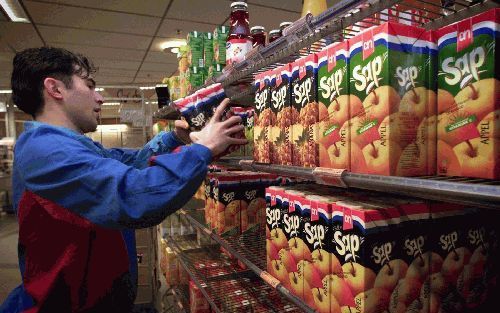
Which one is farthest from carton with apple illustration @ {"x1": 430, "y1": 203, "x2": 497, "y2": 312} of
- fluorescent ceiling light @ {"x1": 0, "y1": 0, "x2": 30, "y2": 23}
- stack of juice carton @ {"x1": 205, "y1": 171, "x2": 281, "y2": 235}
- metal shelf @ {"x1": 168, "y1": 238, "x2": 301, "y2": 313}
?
fluorescent ceiling light @ {"x1": 0, "y1": 0, "x2": 30, "y2": 23}

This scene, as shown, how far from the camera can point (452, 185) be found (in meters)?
0.68

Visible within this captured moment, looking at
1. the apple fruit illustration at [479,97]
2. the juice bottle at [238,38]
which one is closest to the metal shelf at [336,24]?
the juice bottle at [238,38]

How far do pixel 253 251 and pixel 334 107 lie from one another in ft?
3.20

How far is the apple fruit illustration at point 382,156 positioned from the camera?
856mm

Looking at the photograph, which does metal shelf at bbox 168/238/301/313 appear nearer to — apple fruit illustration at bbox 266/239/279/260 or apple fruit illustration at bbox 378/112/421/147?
apple fruit illustration at bbox 266/239/279/260

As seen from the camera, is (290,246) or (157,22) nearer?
(290,246)

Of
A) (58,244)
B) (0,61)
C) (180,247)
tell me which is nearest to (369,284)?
(58,244)

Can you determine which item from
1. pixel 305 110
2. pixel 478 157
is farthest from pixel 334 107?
pixel 478 157

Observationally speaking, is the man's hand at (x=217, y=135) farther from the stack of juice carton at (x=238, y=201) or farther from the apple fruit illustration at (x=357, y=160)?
the stack of juice carton at (x=238, y=201)

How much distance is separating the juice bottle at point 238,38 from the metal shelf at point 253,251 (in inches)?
37.7

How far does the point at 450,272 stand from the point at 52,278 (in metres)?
1.33

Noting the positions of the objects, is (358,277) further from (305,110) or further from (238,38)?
(238,38)

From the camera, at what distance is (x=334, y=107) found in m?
1.03

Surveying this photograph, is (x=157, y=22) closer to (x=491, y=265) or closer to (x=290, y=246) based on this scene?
(x=290, y=246)
